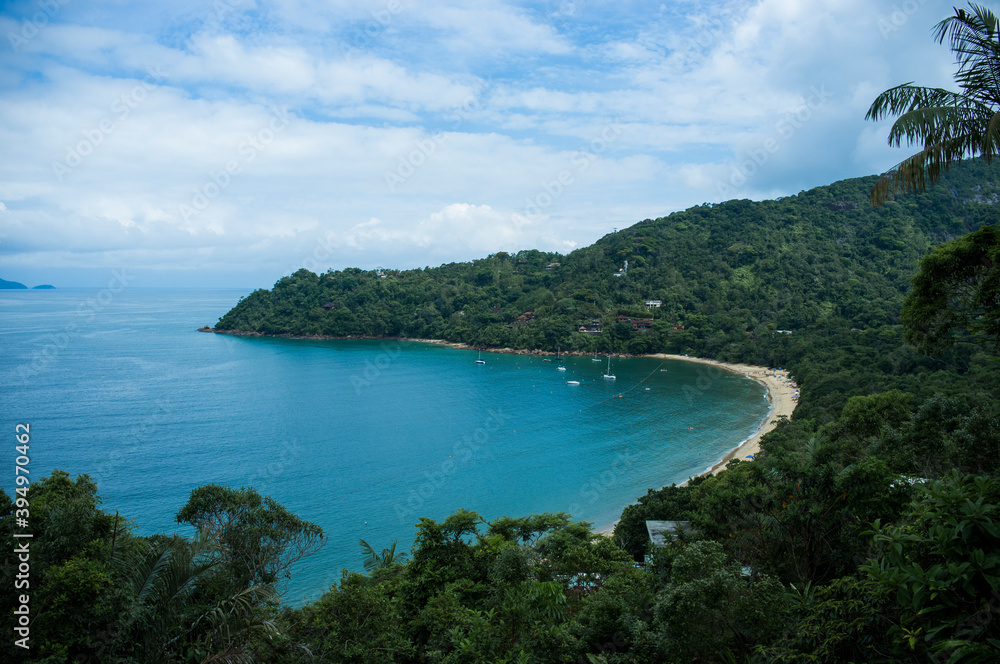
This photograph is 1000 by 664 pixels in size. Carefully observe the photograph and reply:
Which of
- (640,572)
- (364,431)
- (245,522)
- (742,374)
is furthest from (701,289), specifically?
(245,522)

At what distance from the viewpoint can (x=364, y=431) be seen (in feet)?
109

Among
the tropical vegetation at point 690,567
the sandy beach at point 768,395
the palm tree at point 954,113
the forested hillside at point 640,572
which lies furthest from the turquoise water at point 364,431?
the palm tree at point 954,113

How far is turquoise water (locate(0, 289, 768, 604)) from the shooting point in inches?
896

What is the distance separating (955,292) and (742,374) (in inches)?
1850

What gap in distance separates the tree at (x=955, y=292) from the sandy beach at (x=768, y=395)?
15.3 metres

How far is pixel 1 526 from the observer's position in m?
4.96

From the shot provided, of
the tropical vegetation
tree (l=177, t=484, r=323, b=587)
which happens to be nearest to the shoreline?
the tropical vegetation

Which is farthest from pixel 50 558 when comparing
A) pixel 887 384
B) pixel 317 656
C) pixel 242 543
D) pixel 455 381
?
pixel 455 381

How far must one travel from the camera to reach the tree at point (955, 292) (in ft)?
18.1
